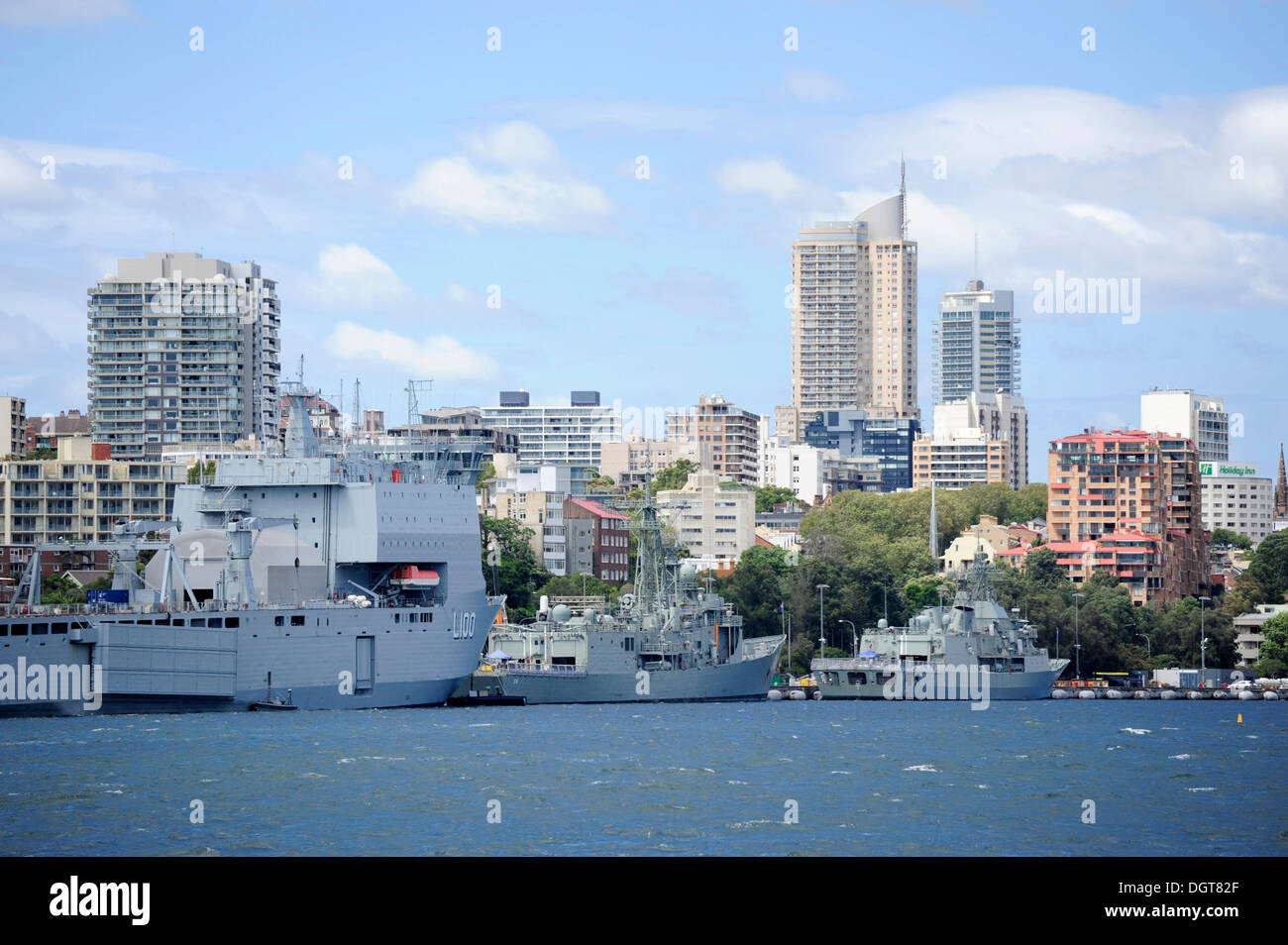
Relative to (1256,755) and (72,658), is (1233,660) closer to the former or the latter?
(1256,755)

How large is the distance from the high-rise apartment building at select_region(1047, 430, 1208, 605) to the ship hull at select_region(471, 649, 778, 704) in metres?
61.4

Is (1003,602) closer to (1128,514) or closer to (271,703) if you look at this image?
(1128,514)

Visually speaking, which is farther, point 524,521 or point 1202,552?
point 1202,552

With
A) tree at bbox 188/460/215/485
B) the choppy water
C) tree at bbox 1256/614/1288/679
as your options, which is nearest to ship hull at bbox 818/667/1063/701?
tree at bbox 1256/614/1288/679

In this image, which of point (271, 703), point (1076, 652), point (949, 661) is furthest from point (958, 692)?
point (271, 703)

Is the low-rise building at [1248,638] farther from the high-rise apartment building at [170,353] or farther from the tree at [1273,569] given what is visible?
the high-rise apartment building at [170,353]

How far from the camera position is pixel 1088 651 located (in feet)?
413

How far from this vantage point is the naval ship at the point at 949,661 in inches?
3986

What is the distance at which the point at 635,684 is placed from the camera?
87.6 meters

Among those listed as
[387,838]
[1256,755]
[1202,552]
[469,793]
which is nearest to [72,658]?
[469,793]

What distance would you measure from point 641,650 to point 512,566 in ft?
116

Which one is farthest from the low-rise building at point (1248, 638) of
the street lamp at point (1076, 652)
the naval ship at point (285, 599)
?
the naval ship at point (285, 599)

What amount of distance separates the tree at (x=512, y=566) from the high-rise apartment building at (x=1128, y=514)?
49403 millimetres
